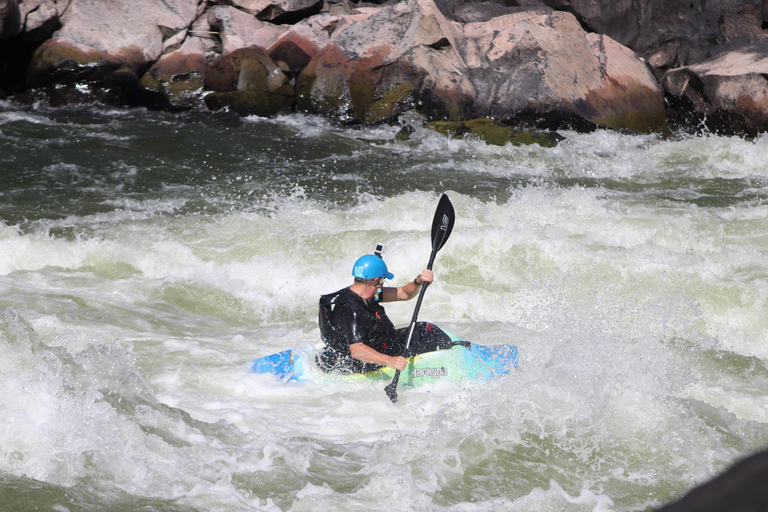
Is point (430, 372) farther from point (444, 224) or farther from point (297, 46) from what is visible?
point (297, 46)

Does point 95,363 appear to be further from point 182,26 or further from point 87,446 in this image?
point 182,26

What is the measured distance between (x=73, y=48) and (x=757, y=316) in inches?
417

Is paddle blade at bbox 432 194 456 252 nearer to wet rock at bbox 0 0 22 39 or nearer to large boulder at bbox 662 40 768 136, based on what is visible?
large boulder at bbox 662 40 768 136

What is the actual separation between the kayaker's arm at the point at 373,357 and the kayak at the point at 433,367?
10.9 inches

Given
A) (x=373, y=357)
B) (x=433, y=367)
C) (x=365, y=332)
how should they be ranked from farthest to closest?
(x=433, y=367) < (x=365, y=332) < (x=373, y=357)

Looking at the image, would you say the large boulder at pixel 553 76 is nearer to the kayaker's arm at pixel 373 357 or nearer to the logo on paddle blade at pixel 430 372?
the logo on paddle blade at pixel 430 372

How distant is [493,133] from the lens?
1036cm

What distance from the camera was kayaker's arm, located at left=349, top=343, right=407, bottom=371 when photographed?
13.1 feet

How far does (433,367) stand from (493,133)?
22.1 feet

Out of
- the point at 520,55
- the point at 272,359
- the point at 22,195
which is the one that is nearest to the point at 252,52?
the point at 520,55

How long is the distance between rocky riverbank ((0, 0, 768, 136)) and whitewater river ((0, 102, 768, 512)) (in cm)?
80

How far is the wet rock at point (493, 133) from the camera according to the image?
10242mm

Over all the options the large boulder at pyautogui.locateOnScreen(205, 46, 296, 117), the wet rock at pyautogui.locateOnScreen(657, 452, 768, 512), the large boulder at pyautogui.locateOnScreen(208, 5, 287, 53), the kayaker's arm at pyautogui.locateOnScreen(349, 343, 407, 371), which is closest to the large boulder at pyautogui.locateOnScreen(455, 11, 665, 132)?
the large boulder at pyautogui.locateOnScreen(205, 46, 296, 117)

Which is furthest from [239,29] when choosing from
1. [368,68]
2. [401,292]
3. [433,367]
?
[433,367]
